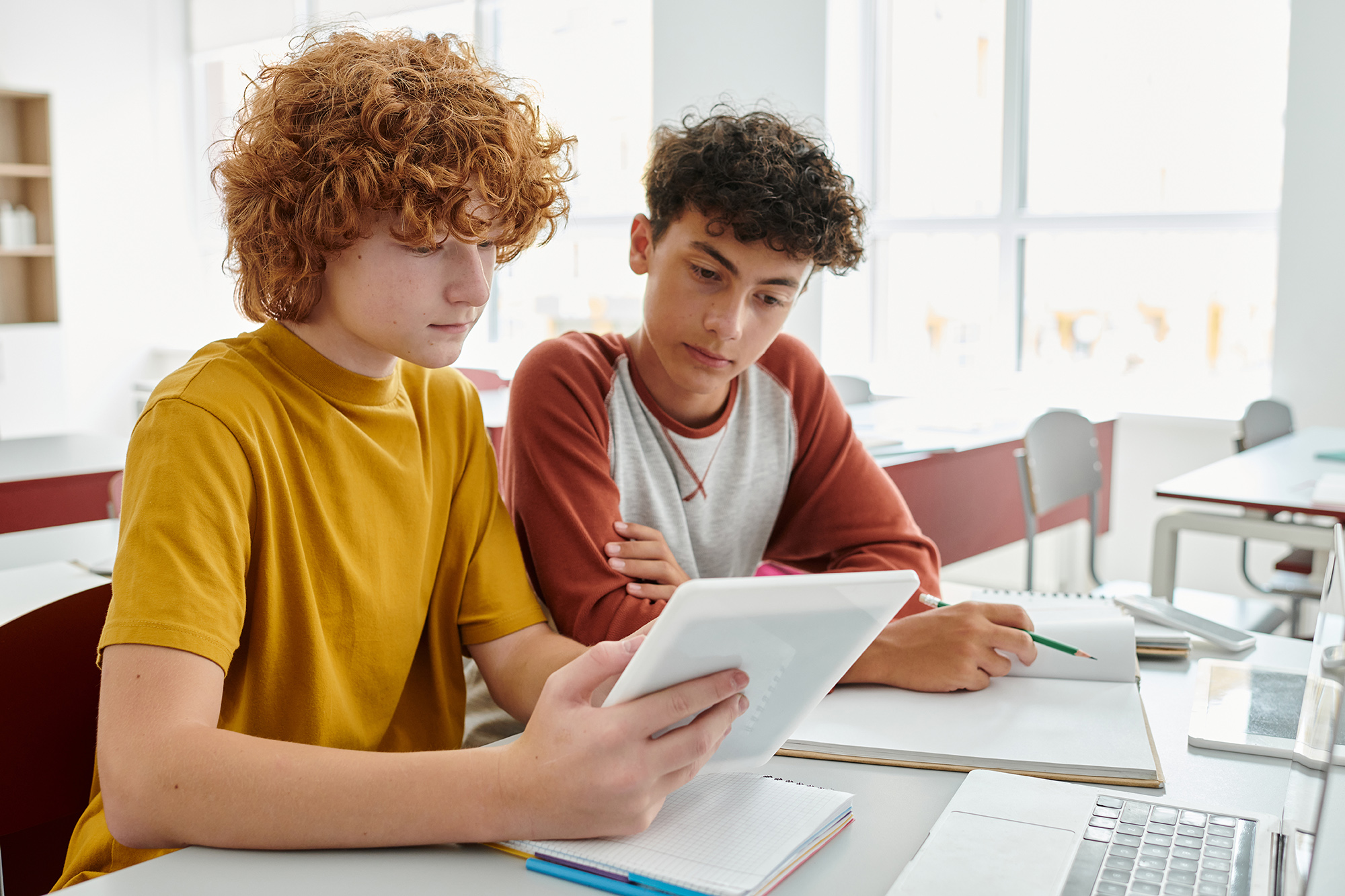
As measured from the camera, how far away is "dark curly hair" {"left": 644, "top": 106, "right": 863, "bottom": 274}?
1.32 m

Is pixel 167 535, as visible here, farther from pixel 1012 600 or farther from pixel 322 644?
pixel 1012 600

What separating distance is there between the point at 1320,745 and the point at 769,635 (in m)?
0.31

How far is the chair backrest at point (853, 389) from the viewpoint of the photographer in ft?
13.0

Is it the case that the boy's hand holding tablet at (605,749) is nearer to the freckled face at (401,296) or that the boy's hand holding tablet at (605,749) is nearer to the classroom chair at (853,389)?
the freckled face at (401,296)

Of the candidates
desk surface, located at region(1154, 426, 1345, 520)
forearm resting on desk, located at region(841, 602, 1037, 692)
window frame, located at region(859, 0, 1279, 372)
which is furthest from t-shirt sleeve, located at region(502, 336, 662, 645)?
window frame, located at region(859, 0, 1279, 372)

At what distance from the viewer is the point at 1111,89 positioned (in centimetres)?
431

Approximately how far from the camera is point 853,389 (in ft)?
13.0

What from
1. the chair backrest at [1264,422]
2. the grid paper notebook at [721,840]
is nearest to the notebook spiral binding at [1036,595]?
the grid paper notebook at [721,840]

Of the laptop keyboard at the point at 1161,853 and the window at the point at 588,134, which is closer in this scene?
the laptop keyboard at the point at 1161,853

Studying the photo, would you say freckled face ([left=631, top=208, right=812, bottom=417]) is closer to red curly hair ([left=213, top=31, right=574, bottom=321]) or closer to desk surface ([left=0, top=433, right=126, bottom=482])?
red curly hair ([left=213, top=31, right=574, bottom=321])

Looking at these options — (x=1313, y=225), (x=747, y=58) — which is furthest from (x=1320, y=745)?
(x=747, y=58)

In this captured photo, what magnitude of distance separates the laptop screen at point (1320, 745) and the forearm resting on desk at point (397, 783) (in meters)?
0.33

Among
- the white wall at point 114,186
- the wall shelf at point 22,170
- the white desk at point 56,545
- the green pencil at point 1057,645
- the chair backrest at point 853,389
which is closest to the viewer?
the green pencil at point 1057,645

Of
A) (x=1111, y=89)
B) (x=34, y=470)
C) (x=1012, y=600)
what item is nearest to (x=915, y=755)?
(x=1012, y=600)
